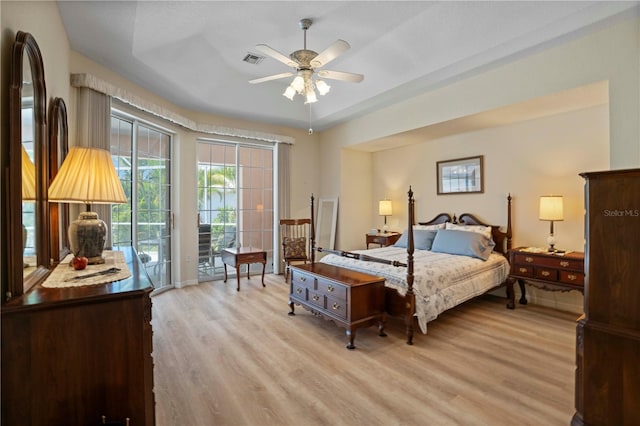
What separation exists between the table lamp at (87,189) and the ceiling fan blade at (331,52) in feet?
6.34

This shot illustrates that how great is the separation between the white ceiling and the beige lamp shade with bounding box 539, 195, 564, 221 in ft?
5.54

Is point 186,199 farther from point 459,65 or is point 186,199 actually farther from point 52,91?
point 459,65

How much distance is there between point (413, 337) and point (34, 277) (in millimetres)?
2949

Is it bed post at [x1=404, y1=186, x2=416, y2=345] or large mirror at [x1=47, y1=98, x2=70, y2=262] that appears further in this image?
bed post at [x1=404, y1=186, x2=416, y2=345]

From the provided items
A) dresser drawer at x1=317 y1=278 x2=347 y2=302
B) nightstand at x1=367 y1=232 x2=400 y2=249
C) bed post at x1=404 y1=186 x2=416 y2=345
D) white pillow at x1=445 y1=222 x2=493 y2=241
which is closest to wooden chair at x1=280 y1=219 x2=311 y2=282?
nightstand at x1=367 y1=232 x2=400 y2=249

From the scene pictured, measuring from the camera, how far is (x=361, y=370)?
2.53 meters

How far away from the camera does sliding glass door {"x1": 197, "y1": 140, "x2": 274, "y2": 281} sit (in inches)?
215

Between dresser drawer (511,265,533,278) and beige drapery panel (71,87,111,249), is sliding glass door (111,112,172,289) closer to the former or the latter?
beige drapery panel (71,87,111,249)

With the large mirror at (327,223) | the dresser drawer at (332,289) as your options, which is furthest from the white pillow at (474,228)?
the dresser drawer at (332,289)

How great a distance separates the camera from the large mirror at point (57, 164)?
2.09 metres

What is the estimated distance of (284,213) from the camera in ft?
19.8

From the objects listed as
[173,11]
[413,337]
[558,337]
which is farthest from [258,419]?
[173,11]

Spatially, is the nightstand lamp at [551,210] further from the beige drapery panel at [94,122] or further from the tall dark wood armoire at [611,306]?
the beige drapery panel at [94,122]

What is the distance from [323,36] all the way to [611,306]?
3.60 meters
